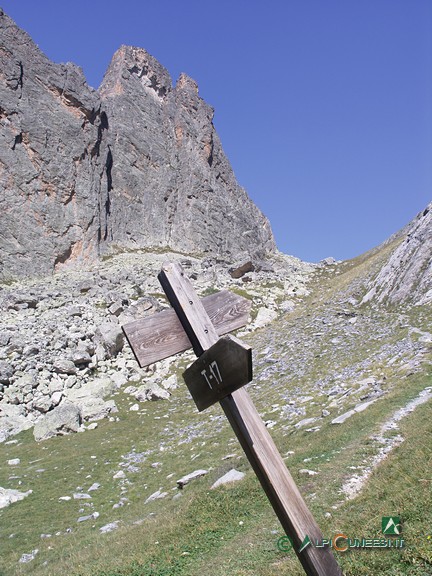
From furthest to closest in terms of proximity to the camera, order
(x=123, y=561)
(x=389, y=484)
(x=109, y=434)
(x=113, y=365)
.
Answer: (x=113, y=365), (x=109, y=434), (x=123, y=561), (x=389, y=484)

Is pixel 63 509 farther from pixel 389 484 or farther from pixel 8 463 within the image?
pixel 389 484

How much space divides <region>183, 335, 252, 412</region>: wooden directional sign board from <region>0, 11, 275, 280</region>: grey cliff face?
67553 millimetres

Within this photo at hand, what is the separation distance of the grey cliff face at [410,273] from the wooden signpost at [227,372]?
1262 inches

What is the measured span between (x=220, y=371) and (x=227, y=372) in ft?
0.27

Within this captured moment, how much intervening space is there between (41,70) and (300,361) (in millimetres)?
78165

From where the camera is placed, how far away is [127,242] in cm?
8244

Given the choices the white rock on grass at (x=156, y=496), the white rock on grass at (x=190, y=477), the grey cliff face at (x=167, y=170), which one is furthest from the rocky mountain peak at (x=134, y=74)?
the white rock on grass at (x=156, y=496)

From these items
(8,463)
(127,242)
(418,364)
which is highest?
(127,242)

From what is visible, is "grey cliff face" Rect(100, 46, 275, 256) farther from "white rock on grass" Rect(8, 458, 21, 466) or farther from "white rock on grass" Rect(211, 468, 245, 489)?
"white rock on grass" Rect(211, 468, 245, 489)

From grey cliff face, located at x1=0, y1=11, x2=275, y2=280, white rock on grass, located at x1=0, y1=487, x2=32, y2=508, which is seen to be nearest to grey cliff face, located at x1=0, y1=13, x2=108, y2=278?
grey cliff face, located at x1=0, y1=11, x2=275, y2=280

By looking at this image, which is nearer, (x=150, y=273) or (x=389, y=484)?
(x=389, y=484)

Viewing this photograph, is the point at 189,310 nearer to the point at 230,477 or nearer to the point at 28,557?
the point at 230,477

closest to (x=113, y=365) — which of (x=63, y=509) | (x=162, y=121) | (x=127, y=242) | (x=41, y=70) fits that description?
A: (x=63, y=509)

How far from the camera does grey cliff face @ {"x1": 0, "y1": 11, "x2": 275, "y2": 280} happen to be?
68.8 metres
